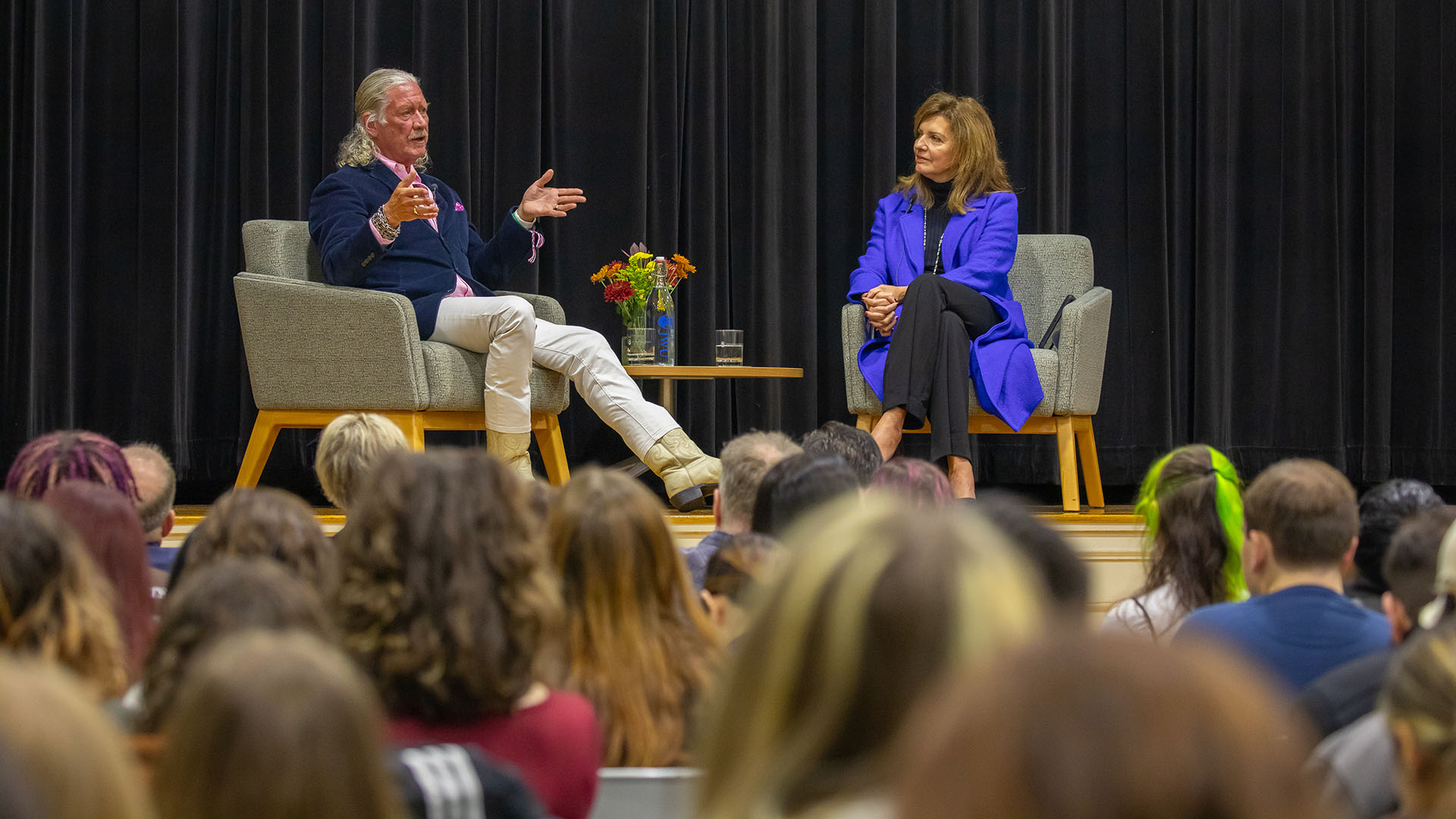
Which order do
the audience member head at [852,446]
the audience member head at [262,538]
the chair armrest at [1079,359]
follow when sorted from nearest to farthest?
the audience member head at [262,538] < the audience member head at [852,446] < the chair armrest at [1079,359]

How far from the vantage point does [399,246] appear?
11.8ft

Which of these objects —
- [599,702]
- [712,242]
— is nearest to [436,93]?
[712,242]

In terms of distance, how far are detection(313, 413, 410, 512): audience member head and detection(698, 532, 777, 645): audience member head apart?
632 mm

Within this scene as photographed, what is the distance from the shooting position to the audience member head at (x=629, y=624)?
119cm

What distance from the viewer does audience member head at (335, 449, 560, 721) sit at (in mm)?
986

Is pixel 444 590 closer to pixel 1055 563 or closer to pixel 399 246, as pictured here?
pixel 1055 563

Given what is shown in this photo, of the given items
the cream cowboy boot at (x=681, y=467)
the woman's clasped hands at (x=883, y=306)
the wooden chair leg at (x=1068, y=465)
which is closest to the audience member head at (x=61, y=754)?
the cream cowboy boot at (x=681, y=467)

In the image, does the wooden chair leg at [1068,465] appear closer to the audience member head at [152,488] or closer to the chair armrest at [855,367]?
the chair armrest at [855,367]

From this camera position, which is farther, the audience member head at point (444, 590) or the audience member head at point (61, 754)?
the audience member head at point (444, 590)

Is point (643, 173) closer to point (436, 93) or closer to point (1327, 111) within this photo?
point (436, 93)

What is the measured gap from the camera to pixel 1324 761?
987 millimetres

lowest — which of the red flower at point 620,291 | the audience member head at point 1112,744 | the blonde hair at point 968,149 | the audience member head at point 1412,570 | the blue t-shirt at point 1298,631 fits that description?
the blue t-shirt at point 1298,631

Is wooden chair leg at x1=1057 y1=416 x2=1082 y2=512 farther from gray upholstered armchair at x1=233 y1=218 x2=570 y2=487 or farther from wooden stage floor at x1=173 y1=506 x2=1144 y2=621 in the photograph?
gray upholstered armchair at x1=233 y1=218 x2=570 y2=487

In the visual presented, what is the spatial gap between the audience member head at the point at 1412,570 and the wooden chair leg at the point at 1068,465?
7.15 feet
